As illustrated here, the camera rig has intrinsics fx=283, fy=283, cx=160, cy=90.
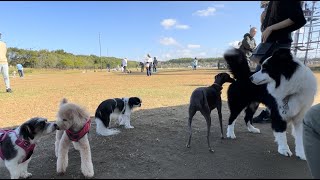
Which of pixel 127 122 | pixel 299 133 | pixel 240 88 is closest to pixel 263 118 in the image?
pixel 240 88

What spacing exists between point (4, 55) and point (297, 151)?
10.5 m

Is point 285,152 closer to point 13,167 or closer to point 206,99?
point 206,99

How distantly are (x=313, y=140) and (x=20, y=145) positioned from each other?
10.7 ft

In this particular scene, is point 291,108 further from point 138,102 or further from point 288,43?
point 138,102

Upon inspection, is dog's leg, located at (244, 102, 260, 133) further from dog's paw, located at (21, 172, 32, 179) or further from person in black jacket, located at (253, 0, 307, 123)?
dog's paw, located at (21, 172, 32, 179)

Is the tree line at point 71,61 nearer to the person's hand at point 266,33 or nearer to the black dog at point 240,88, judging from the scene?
the black dog at point 240,88

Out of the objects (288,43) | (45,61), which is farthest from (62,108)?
(45,61)

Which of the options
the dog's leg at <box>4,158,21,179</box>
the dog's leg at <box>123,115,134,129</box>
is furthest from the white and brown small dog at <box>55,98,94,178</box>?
the dog's leg at <box>123,115,134,129</box>

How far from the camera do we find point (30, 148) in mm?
3332

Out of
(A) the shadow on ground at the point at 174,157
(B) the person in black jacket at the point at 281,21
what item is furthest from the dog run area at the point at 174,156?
(B) the person in black jacket at the point at 281,21

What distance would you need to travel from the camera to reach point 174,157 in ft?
12.7

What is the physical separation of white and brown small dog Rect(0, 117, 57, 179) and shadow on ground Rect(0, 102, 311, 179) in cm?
25

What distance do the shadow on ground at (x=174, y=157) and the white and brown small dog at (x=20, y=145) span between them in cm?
25

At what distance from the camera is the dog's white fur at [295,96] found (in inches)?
147
